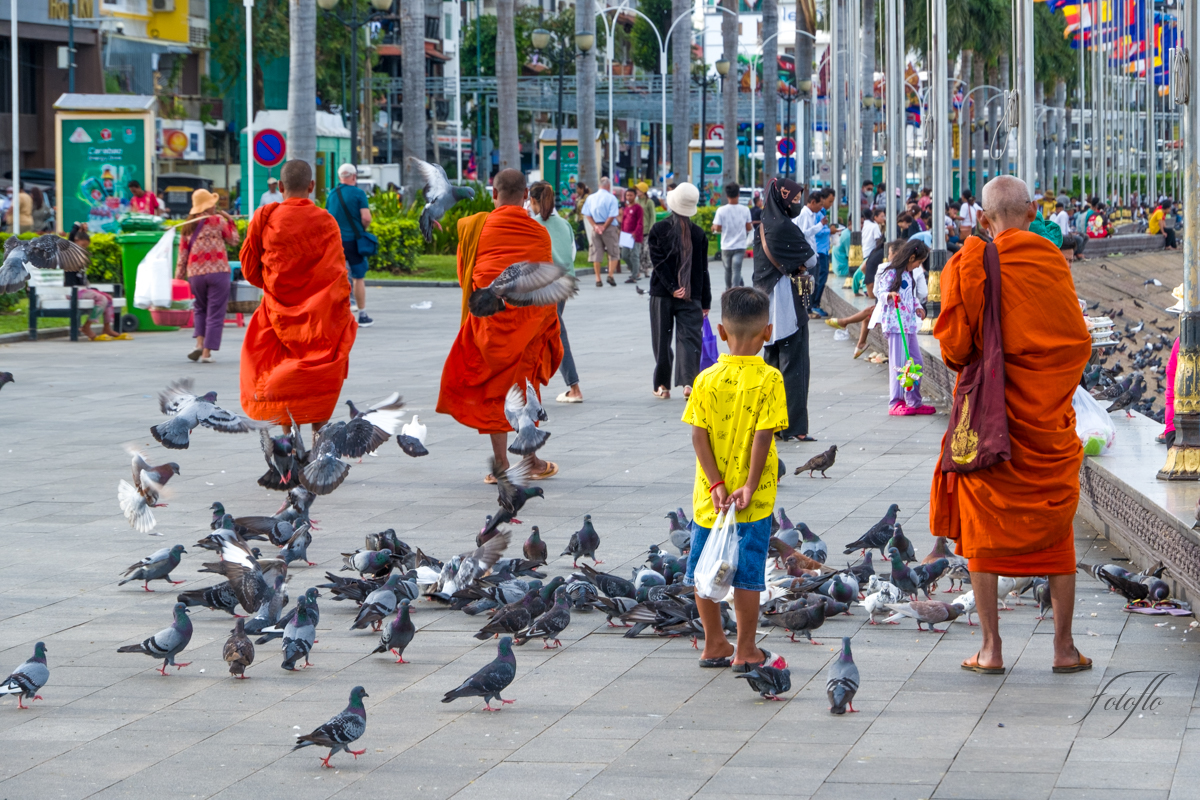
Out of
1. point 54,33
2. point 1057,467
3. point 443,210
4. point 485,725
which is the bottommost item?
point 485,725

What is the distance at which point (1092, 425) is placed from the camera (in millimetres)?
7828

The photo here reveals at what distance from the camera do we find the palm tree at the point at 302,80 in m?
23.8

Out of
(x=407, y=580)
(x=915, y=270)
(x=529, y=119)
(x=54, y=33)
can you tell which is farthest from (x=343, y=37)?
(x=407, y=580)

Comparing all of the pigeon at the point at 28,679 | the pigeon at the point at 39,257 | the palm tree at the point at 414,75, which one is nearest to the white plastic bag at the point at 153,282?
the pigeon at the point at 39,257

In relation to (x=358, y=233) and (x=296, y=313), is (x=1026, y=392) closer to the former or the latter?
(x=296, y=313)

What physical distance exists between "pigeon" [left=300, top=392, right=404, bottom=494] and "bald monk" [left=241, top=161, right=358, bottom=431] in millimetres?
1256

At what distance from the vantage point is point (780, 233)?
1054 cm

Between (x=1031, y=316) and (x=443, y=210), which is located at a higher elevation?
(x=443, y=210)

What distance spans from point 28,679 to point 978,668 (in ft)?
10.2

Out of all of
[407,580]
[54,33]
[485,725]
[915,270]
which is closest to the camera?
[485,725]

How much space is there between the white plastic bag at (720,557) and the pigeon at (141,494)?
3.43 metres

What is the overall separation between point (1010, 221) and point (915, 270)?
24.7ft

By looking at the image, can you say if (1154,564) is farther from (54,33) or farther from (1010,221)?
(54,33)

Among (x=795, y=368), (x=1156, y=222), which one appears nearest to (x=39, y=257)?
(x=795, y=368)
